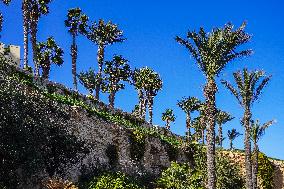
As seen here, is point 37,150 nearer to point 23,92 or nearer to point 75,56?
point 23,92

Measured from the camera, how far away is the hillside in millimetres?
25000

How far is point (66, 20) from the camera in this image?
64.3 meters

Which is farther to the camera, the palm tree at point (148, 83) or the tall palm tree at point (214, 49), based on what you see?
the palm tree at point (148, 83)

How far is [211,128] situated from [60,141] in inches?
377

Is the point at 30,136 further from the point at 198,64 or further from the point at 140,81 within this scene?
the point at 140,81

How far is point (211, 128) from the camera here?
28000mm

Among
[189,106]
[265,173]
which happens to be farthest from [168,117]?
[265,173]

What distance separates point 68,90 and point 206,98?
621 inches

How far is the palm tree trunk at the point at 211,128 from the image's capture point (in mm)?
27541

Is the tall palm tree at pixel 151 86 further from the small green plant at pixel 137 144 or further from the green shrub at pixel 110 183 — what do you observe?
the green shrub at pixel 110 183

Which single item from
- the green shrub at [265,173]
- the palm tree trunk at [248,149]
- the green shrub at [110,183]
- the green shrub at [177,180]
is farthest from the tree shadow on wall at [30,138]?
the green shrub at [265,173]

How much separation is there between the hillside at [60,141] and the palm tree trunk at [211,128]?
8.20m

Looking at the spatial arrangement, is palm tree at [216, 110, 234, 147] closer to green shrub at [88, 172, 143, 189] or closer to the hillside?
the hillside

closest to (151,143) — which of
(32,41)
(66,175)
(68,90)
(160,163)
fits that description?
(160,163)
